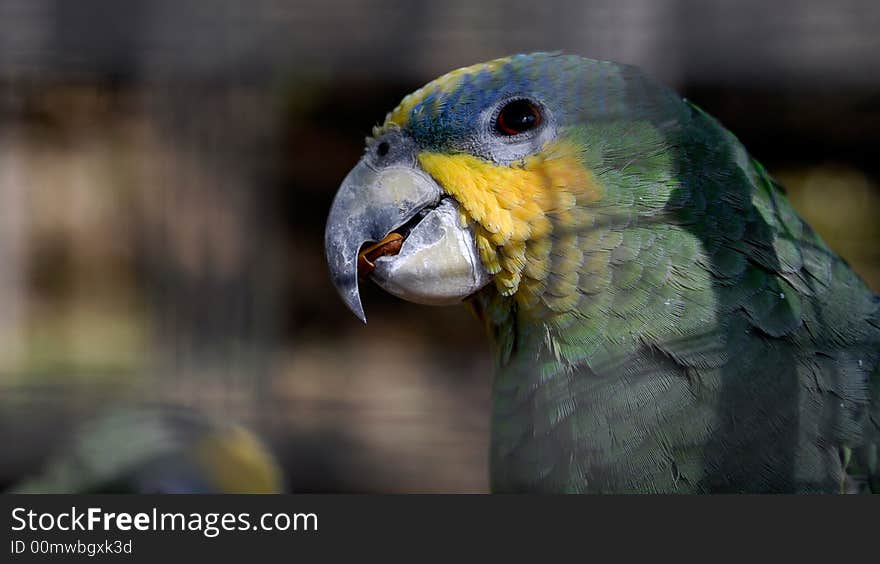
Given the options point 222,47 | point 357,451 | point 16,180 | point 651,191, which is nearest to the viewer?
point 651,191

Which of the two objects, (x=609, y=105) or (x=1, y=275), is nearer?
(x=609, y=105)

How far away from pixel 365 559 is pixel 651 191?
0.57 m

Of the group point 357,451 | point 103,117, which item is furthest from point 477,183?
point 103,117

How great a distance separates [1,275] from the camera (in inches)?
119

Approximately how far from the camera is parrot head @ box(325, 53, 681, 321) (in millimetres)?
1021

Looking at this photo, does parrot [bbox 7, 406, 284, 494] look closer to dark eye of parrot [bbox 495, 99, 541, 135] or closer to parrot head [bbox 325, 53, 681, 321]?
parrot head [bbox 325, 53, 681, 321]

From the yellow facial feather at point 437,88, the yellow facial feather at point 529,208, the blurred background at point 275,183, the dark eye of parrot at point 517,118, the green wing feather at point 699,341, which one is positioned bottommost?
the green wing feather at point 699,341

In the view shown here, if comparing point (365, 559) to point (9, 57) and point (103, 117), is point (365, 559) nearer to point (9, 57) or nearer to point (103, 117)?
point (9, 57)

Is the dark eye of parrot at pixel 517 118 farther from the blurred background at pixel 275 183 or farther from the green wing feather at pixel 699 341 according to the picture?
the blurred background at pixel 275 183

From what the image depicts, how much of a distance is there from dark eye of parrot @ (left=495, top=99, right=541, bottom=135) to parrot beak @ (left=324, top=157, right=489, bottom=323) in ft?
0.37

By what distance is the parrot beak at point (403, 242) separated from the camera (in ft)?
3.45

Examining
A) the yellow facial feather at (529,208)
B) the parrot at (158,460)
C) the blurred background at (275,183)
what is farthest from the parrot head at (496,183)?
the blurred background at (275,183)

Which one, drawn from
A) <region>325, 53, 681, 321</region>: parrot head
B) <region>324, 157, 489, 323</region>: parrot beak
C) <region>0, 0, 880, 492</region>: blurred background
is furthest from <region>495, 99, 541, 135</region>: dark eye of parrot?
<region>0, 0, 880, 492</region>: blurred background

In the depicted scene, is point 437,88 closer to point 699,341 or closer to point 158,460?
point 699,341
